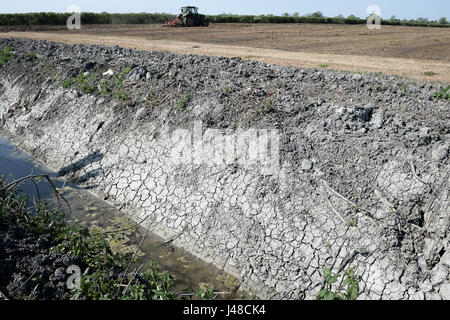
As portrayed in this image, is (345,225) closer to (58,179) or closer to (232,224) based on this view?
(232,224)

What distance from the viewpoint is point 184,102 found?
761cm

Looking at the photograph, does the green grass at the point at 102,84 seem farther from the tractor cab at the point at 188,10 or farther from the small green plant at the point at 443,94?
the tractor cab at the point at 188,10

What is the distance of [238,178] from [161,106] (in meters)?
2.81

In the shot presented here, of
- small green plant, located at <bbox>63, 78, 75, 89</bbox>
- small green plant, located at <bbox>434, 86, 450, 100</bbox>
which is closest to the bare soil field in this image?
small green plant, located at <bbox>434, 86, 450, 100</bbox>

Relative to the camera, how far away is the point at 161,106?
7.85 meters

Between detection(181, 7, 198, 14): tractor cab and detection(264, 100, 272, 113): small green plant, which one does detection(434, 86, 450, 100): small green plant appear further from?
detection(181, 7, 198, 14): tractor cab

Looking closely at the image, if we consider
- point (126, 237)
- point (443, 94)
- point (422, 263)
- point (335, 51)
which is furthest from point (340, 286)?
point (335, 51)

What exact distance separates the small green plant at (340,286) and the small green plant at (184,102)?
440 cm

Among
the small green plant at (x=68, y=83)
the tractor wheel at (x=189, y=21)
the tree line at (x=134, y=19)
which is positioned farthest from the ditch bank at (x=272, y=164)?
the tree line at (x=134, y=19)

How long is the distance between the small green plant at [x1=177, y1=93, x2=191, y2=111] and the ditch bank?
4 centimetres

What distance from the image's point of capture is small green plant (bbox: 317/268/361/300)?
4152mm

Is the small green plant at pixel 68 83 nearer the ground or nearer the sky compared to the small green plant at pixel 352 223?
nearer the sky

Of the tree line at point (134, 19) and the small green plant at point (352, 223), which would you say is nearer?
the small green plant at point (352, 223)

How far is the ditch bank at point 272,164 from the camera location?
4.63 m
